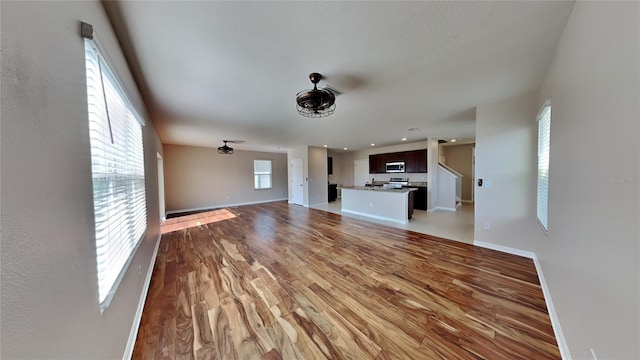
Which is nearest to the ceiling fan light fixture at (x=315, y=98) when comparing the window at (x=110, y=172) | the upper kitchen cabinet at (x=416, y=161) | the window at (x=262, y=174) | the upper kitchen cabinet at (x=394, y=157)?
the window at (x=110, y=172)

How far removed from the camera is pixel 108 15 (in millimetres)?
1335

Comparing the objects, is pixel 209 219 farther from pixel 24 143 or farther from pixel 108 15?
pixel 24 143

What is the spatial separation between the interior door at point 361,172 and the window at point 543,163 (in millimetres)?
5989

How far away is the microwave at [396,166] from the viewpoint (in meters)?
6.98

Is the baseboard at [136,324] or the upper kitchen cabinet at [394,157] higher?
the upper kitchen cabinet at [394,157]

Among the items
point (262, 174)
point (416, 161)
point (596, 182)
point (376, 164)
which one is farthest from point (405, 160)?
point (596, 182)

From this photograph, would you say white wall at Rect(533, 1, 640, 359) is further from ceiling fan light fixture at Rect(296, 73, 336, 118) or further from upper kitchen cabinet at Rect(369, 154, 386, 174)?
upper kitchen cabinet at Rect(369, 154, 386, 174)

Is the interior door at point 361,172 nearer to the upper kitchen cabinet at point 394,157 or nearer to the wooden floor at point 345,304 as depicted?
the upper kitchen cabinet at point 394,157

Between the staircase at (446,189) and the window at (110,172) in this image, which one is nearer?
the window at (110,172)

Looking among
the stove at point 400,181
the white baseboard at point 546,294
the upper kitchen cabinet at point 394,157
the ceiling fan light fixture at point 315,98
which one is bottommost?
the white baseboard at point 546,294

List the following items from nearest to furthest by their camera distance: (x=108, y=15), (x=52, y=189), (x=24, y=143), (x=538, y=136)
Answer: (x=24, y=143)
(x=52, y=189)
(x=108, y=15)
(x=538, y=136)

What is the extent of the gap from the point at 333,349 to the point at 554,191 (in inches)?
90.9

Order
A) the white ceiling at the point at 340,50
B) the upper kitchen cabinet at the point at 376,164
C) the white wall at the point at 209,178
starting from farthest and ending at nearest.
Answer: the upper kitchen cabinet at the point at 376,164 < the white wall at the point at 209,178 < the white ceiling at the point at 340,50

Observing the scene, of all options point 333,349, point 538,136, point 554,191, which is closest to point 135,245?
point 333,349
